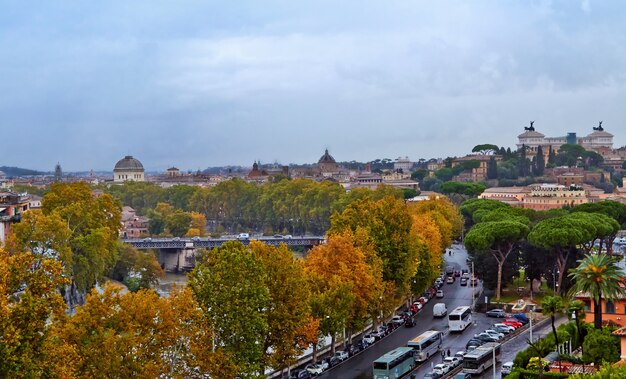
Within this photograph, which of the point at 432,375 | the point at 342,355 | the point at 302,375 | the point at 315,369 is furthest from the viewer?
the point at 342,355

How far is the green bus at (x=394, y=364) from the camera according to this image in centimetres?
4453

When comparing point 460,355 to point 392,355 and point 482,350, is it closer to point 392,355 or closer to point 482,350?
point 482,350

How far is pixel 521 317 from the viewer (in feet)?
201

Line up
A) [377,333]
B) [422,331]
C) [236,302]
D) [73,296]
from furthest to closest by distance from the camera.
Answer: [73,296] → [422,331] → [377,333] → [236,302]

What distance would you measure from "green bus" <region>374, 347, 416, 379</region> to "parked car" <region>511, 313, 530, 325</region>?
50.2ft

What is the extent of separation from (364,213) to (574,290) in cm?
2346

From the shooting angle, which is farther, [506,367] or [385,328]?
[385,328]

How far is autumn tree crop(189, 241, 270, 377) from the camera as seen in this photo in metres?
38.7

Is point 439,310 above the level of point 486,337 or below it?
below

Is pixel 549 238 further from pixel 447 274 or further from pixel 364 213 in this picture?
pixel 447 274

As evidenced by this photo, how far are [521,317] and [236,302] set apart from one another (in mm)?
28375

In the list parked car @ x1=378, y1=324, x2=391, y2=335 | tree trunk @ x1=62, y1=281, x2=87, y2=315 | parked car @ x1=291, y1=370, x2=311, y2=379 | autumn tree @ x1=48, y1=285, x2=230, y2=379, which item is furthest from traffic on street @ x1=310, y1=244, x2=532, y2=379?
tree trunk @ x1=62, y1=281, x2=87, y2=315

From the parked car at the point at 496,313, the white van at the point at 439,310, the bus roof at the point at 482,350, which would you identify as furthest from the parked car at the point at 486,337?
the white van at the point at 439,310

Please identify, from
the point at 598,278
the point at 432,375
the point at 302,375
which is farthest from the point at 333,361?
the point at 598,278
